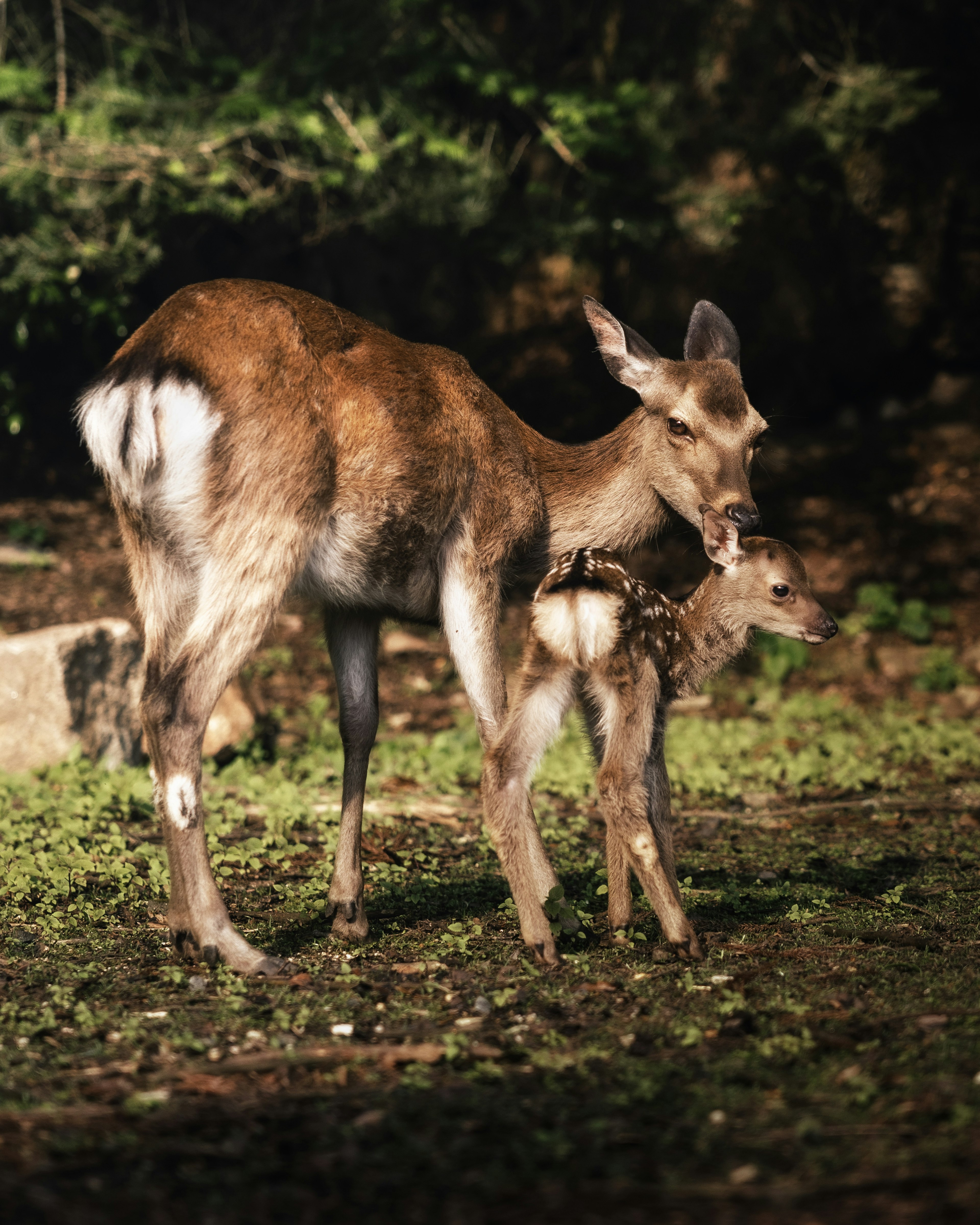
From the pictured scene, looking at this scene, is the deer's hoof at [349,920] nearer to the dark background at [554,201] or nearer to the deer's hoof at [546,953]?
the deer's hoof at [546,953]

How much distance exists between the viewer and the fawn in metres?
4.40

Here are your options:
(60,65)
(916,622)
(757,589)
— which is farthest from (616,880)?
(60,65)

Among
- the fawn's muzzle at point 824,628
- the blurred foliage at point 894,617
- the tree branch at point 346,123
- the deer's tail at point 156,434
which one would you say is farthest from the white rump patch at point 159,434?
the blurred foliage at point 894,617

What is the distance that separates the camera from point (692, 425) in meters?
5.54

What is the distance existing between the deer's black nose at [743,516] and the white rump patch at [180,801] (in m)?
2.43

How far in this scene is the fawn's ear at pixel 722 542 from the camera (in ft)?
17.0

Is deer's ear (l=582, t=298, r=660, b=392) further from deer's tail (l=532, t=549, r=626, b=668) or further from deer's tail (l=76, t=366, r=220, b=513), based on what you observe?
deer's tail (l=76, t=366, r=220, b=513)

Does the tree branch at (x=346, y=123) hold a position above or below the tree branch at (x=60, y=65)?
below

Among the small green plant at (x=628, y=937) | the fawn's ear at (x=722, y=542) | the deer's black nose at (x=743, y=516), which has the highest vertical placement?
the deer's black nose at (x=743, y=516)

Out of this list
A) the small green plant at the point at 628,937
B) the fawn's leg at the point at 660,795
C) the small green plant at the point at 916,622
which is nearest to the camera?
the small green plant at the point at 628,937

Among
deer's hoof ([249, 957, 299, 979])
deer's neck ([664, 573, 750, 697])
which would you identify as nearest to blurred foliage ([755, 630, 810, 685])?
deer's neck ([664, 573, 750, 697])

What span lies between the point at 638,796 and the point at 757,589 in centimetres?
121

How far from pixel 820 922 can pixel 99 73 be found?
8.21 metres

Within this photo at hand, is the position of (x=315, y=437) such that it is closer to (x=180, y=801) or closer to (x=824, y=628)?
(x=180, y=801)
